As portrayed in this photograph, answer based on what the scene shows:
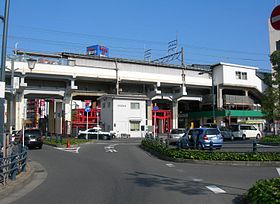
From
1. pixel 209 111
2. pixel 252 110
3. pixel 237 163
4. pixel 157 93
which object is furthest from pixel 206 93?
pixel 237 163

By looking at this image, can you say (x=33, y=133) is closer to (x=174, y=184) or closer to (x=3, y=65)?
(x=3, y=65)

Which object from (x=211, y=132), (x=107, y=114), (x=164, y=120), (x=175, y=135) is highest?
(x=107, y=114)

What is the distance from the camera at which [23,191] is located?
10312mm

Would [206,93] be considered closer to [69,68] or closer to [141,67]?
[141,67]

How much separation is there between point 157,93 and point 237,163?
47174 millimetres

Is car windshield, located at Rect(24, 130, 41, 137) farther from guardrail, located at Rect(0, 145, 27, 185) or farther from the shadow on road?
the shadow on road

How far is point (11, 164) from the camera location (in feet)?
36.8

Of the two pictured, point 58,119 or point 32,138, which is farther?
point 58,119

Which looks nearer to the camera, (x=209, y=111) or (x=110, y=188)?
(x=110, y=188)

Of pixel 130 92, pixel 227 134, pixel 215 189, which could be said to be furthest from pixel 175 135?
pixel 130 92

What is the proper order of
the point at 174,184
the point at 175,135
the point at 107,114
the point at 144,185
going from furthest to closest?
the point at 107,114, the point at 175,135, the point at 174,184, the point at 144,185

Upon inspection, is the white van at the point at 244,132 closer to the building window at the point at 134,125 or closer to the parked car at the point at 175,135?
the parked car at the point at 175,135

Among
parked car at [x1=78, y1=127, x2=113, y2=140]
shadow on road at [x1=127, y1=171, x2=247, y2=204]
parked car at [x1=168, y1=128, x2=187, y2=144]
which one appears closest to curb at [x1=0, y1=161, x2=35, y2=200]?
shadow on road at [x1=127, y1=171, x2=247, y2=204]

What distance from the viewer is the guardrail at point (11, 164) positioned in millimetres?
10523
